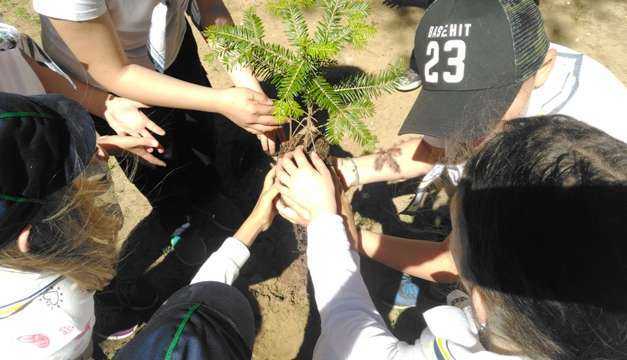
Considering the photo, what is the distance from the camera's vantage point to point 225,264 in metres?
1.78

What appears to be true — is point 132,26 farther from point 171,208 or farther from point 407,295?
point 407,295

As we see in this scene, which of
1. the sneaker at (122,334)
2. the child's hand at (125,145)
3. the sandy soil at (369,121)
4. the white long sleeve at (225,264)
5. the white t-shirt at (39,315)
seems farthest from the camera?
the sandy soil at (369,121)

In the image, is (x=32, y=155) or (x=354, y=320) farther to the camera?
(x=354, y=320)

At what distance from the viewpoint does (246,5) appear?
4.20 meters

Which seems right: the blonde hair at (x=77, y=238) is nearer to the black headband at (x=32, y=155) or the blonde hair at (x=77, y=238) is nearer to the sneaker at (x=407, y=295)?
the black headband at (x=32, y=155)

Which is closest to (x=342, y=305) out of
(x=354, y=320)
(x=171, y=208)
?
(x=354, y=320)

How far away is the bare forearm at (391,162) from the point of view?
2.26 meters

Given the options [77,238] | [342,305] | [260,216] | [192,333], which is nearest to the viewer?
[192,333]

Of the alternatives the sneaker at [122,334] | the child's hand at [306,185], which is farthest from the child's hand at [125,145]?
the sneaker at [122,334]

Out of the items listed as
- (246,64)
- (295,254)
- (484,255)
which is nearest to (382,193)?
(295,254)

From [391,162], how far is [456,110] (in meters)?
0.65

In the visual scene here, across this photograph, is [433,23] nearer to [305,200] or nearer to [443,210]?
[305,200]

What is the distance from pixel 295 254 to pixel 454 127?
5.51 ft

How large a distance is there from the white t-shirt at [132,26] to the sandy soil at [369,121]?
4.95 feet
